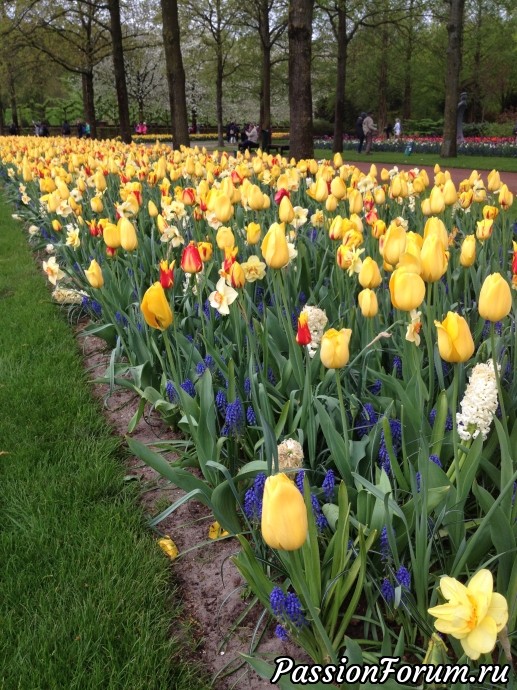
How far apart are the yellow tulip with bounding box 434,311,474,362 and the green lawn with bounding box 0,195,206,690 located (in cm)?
101

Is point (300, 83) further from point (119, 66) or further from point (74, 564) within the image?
point (119, 66)

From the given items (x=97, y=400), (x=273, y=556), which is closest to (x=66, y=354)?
(x=97, y=400)

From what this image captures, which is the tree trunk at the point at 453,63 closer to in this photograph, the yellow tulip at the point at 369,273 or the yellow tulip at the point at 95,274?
the yellow tulip at the point at 95,274

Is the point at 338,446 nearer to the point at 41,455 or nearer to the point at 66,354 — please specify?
the point at 41,455

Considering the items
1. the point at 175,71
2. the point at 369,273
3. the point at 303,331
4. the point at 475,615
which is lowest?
the point at 475,615

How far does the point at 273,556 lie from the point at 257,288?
5.79 feet

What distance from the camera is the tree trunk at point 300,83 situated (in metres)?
8.52

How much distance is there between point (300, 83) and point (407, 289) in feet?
26.6

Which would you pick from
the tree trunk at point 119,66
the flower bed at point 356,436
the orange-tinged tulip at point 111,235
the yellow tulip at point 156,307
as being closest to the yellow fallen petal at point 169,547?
the flower bed at point 356,436

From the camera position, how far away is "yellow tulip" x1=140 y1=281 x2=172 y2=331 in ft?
5.98

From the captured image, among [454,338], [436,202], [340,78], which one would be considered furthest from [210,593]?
[340,78]

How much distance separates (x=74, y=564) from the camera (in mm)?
1918

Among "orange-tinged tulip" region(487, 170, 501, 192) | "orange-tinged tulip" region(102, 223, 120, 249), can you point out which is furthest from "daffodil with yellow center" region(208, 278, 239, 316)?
"orange-tinged tulip" region(487, 170, 501, 192)

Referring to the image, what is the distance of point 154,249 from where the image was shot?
3861mm
